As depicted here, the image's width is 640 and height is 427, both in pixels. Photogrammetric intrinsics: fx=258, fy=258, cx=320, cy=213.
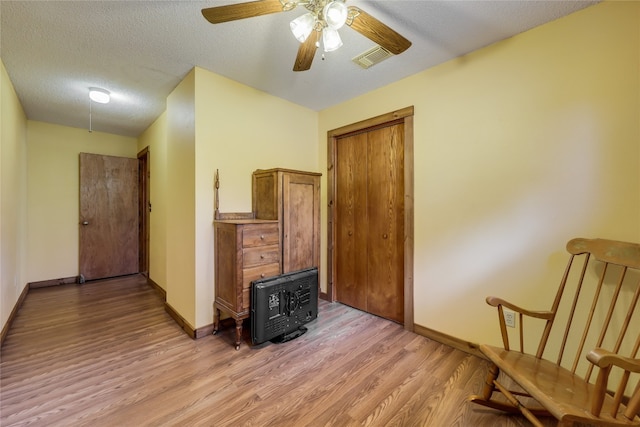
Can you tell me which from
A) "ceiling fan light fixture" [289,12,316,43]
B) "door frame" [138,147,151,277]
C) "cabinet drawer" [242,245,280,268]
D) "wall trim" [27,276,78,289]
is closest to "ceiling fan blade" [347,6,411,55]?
"ceiling fan light fixture" [289,12,316,43]

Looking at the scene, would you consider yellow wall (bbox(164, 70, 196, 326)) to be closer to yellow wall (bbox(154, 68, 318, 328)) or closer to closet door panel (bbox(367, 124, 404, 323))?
yellow wall (bbox(154, 68, 318, 328))

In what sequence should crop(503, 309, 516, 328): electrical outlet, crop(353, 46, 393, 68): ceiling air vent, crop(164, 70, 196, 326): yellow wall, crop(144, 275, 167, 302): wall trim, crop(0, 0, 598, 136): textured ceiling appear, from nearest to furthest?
crop(0, 0, 598, 136): textured ceiling < crop(503, 309, 516, 328): electrical outlet < crop(353, 46, 393, 68): ceiling air vent < crop(164, 70, 196, 326): yellow wall < crop(144, 275, 167, 302): wall trim

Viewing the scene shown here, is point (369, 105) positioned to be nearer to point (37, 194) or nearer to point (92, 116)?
point (92, 116)

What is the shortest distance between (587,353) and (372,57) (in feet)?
7.73

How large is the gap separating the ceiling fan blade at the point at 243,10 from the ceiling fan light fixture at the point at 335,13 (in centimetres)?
23

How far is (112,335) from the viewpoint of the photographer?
227cm

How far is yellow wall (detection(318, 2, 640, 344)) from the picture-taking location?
149 cm

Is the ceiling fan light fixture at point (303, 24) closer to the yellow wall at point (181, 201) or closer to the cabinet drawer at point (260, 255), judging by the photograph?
the yellow wall at point (181, 201)

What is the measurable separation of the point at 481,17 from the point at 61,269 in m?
5.65

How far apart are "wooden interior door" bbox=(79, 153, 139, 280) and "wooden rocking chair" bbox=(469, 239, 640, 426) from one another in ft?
16.2

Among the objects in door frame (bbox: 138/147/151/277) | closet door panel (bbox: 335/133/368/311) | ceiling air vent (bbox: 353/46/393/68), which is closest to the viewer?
ceiling air vent (bbox: 353/46/393/68)

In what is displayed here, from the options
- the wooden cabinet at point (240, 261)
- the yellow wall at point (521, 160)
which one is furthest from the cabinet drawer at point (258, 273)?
the yellow wall at point (521, 160)

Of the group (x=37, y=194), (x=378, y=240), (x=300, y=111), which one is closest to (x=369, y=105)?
(x=300, y=111)

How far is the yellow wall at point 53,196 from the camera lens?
3.54 meters
